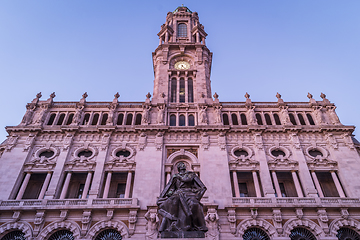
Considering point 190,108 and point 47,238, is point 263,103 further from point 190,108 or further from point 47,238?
point 47,238

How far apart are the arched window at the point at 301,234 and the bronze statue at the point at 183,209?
1727 centimetres

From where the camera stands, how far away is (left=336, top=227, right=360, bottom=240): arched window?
26.1 metres

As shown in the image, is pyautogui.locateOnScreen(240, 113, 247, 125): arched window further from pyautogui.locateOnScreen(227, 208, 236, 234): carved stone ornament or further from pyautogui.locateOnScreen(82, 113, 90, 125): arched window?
pyautogui.locateOnScreen(82, 113, 90, 125): arched window

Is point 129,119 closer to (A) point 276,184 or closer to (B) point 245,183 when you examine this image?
(B) point 245,183

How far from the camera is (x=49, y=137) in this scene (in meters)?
33.7

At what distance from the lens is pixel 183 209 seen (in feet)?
43.1

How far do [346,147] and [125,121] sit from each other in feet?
88.7

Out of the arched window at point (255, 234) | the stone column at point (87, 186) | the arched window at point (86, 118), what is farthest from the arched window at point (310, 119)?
the arched window at point (86, 118)

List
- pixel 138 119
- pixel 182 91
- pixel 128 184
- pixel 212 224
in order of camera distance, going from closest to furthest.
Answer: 1. pixel 212 224
2. pixel 128 184
3. pixel 138 119
4. pixel 182 91

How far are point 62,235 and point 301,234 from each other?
22.8 metres

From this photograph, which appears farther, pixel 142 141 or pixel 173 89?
pixel 173 89

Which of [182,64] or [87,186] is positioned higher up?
[182,64]

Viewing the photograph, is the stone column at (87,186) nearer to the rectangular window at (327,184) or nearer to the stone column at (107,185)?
the stone column at (107,185)

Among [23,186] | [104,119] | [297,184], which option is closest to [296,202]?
[297,184]
